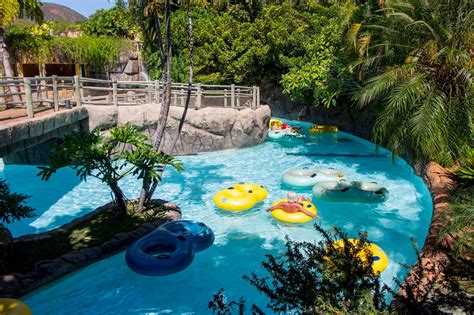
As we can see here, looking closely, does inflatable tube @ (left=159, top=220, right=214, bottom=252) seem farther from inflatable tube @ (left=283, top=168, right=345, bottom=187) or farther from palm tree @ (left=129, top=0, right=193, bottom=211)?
inflatable tube @ (left=283, top=168, right=345, bottom=187)

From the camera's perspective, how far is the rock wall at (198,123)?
14352 millimetres

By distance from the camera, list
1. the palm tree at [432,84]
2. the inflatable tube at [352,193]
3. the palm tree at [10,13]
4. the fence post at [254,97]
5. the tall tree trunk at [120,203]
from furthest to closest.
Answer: the fence post at [254,97]
the palm tree at [10,13]
the inflatable tube at [352,193]
the tall tree trunk at [120,203]
the palm tree at [432,84]

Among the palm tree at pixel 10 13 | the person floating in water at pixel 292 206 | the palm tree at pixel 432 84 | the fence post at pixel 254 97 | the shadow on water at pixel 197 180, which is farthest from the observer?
the fence post at pixel 254 97

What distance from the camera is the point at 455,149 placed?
9.45 metres

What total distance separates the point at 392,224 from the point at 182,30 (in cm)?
2110

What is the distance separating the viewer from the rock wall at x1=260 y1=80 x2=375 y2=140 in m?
20.8

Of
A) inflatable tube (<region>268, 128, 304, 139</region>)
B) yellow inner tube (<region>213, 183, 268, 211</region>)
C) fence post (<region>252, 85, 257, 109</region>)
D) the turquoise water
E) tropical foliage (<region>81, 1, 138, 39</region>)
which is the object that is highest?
tropical foliage (<region>81, 1, 138, 39</region>)

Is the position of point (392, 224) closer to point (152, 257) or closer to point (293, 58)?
point (152, 257)

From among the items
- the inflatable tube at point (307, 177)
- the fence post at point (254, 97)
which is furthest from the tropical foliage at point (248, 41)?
the inflatable tube at point (307, 177)

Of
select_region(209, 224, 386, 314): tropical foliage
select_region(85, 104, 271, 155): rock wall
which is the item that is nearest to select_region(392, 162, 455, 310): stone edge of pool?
select_region(209, 224, 386, 314): tropical foliage

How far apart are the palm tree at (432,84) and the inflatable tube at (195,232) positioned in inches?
192

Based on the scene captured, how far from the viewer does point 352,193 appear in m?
10.8

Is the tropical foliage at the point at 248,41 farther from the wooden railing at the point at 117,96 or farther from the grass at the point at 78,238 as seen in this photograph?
the grass at the point at 78,238

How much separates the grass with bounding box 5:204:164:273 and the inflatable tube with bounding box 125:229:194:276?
0.97 m
